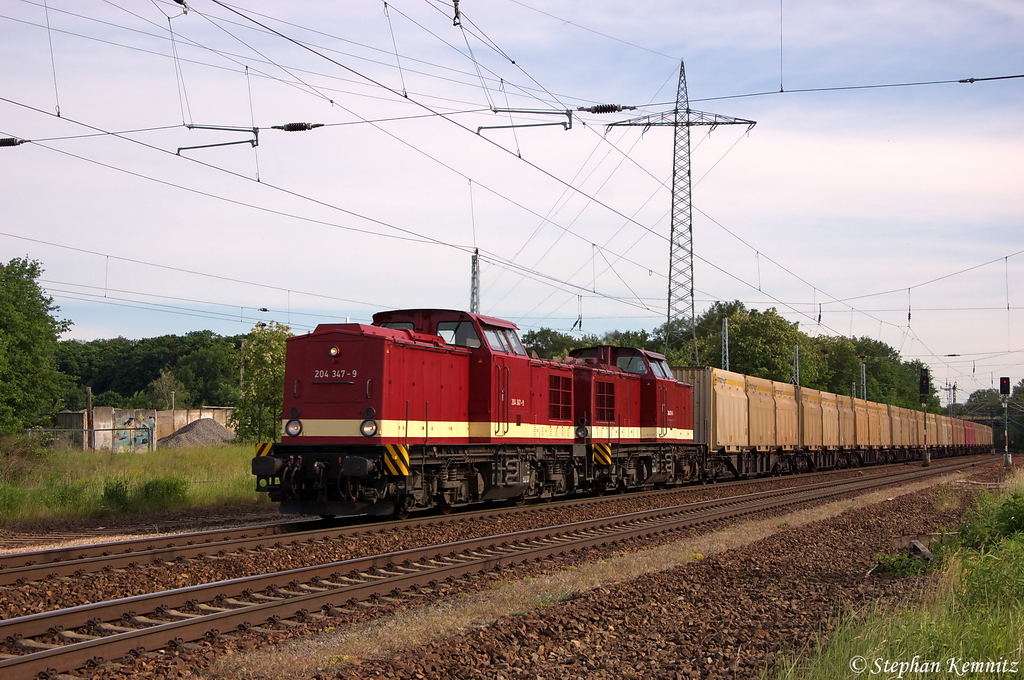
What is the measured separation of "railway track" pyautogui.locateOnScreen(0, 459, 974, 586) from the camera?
10.1m

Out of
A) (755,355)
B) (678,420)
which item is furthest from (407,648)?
(755,355)

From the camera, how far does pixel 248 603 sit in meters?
8.96

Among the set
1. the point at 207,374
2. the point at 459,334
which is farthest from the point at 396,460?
the point at 207,374

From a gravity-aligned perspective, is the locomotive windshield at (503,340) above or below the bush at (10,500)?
above

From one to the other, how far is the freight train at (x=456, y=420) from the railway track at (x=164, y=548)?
0.67m

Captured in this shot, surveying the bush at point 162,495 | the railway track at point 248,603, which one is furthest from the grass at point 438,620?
the bush at point 162,495

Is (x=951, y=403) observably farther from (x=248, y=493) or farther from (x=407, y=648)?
(x=407, y=648)

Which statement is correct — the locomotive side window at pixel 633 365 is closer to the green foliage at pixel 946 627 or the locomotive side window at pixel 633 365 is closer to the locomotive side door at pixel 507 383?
the locomotive side door at pixel 507 383

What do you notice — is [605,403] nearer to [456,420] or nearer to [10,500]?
[456,420]

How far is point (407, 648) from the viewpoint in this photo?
23.9 ft

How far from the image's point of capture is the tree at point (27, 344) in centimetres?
3659

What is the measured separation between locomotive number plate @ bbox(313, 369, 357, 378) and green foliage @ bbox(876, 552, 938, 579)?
29.2 ft

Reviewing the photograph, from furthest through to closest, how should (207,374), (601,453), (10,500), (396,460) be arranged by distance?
(207,374)
(601,453)
(10,500)
(396,460)

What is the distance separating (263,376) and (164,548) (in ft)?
62.0
